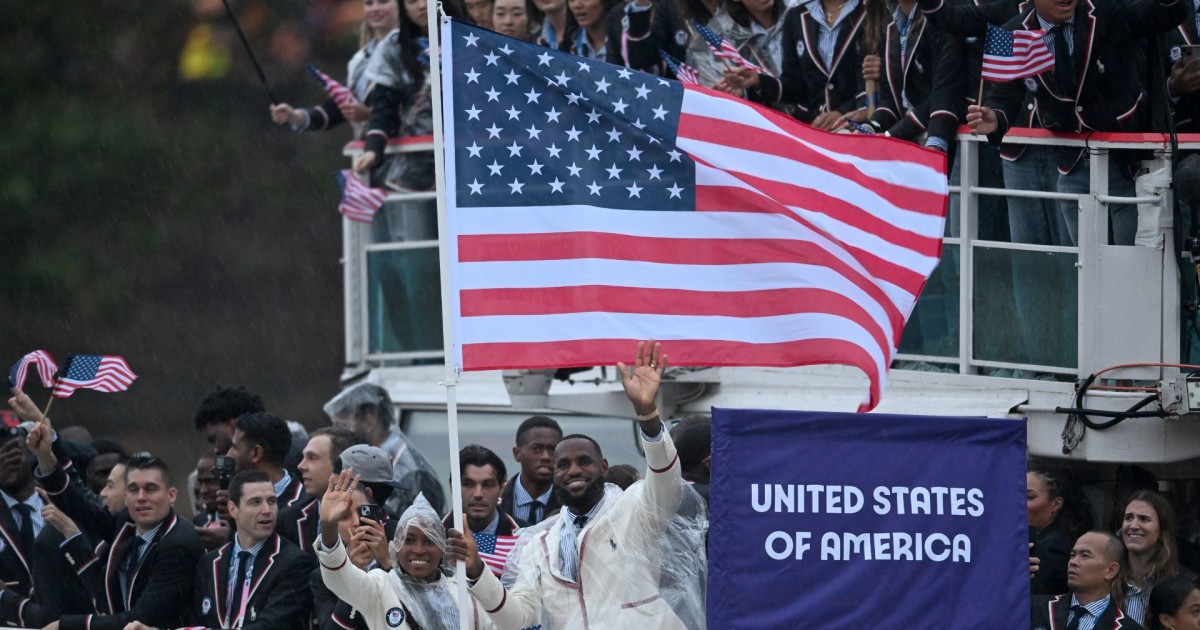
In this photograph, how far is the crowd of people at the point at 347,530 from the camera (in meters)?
9.10

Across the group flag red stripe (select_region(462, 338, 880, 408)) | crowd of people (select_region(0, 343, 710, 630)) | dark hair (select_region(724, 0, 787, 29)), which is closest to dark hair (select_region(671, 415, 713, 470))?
crowd of people (select_region(0, 343, 710, 630))

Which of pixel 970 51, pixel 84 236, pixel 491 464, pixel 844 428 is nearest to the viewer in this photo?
pixel 844 428

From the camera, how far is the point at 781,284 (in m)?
9.24

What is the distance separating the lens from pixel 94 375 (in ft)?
40.2

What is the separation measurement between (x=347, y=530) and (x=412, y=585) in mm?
417

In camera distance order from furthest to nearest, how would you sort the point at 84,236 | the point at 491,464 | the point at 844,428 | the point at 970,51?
1. the point at 84,236
2. the point at 970,51
3. the point at 491,464
4. the point at 844,428

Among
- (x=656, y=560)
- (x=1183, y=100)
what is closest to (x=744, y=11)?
(x=1183, y=100)

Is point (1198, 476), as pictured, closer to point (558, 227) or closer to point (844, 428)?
point (844, 428)

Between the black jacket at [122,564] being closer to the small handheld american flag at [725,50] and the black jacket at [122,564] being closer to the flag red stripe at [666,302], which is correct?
the flag red stripe at [666,302]

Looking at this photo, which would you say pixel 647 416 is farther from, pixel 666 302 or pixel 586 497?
pixel 586 497

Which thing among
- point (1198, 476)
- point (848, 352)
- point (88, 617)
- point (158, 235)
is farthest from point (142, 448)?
point (848, 352)

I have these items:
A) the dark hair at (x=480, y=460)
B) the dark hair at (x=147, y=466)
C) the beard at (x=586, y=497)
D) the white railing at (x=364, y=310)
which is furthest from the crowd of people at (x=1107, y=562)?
the white railing at (x=364, y=310)

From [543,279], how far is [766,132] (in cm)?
111

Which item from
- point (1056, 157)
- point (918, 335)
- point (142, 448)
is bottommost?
point (142, 448)
